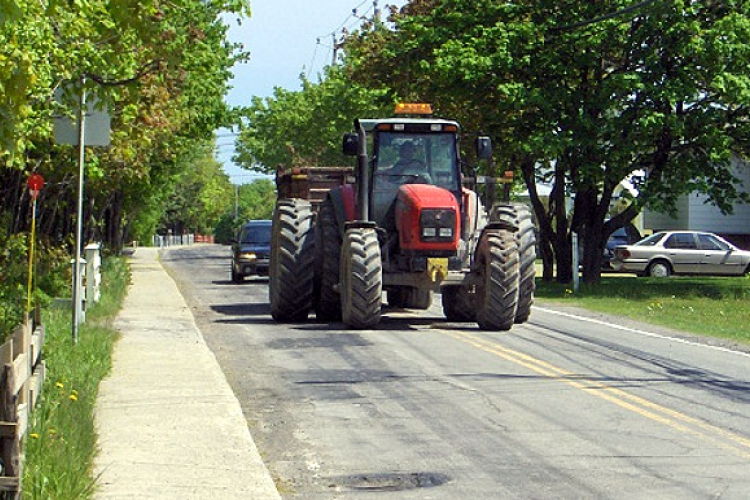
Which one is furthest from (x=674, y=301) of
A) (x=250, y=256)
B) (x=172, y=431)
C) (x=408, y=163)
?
(x=172, y=431)

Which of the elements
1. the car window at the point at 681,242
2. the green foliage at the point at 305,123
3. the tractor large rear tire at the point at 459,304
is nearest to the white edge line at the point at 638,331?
the tractor large rear tire at the point at 459,304

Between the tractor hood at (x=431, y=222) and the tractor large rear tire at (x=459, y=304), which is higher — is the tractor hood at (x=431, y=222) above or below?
above

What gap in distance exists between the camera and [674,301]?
1178 inches

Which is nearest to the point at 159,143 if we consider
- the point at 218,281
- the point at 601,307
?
the point at 218,281

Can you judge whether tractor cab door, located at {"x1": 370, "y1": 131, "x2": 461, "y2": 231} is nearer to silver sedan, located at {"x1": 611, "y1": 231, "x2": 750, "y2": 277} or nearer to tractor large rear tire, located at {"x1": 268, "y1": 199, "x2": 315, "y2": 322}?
tractor large rear tire, located at {"x1": 268, "y1": 199, "x2": 315, "y2": 322}

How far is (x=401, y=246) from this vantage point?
2019 cm

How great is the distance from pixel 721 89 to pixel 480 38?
20.5 feet

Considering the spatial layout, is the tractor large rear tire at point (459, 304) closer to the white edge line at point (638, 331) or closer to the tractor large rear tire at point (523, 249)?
the tractor large rear tire at point (523, 249)

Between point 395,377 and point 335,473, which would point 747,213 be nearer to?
point 395,377

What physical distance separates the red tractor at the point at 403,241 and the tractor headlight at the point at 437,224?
0.01m

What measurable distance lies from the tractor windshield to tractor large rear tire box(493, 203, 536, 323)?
987 mm

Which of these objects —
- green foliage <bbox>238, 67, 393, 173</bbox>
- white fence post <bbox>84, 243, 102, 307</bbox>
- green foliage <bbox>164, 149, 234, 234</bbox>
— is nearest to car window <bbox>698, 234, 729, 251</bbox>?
green foliage <bbox>238, 67, 393, 173</bbox>

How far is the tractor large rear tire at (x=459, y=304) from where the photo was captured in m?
22.0

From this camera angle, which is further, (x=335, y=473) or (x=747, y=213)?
(x=747, y=213)
